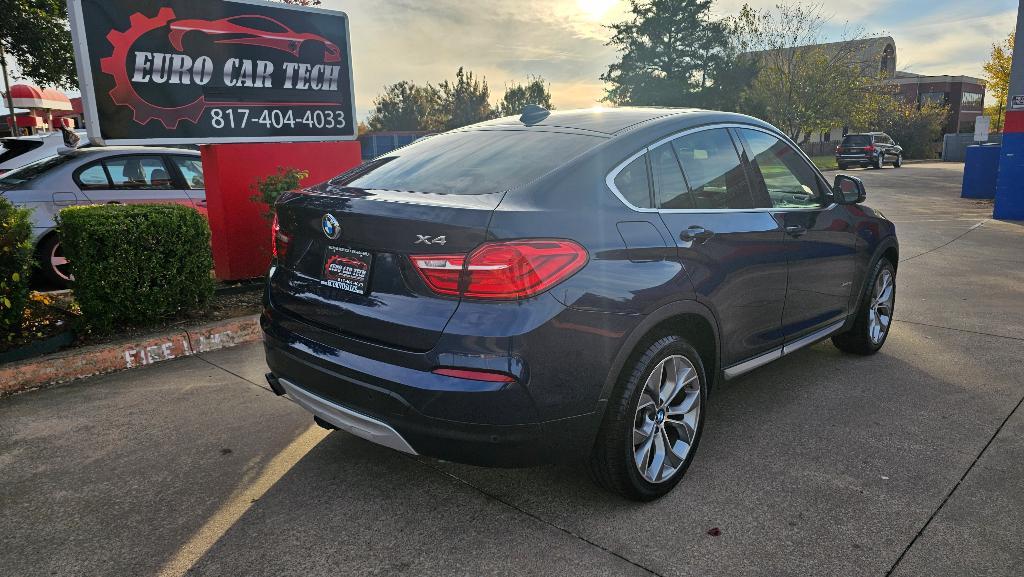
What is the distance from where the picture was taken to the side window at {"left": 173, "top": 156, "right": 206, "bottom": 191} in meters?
7.89

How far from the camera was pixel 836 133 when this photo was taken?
64.2 meters

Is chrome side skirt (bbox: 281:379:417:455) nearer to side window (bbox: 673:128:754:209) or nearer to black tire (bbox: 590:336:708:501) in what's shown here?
black tire (bbox: 590:336:708:501)

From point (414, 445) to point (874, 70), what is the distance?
55.1 m

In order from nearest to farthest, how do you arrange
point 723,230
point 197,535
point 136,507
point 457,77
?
1. point 197,535
2. point 136,507
3. point 723,230
4. point 457,77

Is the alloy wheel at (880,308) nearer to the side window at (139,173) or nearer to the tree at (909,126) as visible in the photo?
the side window at (139,173)

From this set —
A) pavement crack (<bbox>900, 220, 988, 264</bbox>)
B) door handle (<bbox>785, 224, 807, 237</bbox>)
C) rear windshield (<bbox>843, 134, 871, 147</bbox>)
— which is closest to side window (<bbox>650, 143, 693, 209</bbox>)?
door handle (<bbox>785, 224, 807, 237</bbox>)

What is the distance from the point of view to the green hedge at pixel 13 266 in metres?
4.59

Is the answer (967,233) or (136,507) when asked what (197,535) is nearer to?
(136,507)

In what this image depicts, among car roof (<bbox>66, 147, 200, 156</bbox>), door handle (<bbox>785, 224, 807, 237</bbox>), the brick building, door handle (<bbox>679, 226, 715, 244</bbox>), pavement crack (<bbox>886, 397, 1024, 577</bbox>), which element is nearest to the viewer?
pavement crack (<bbox>886, 397, 1024, 577</bbox>)

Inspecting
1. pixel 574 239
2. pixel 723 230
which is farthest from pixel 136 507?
pixel 723 230

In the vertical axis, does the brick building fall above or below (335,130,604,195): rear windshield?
above

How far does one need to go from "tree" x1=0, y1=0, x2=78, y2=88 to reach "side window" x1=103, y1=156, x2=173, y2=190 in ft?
27.7

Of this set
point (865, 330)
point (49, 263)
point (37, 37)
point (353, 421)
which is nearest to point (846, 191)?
point (865, 330)

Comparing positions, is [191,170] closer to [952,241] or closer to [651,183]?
[651,183]
